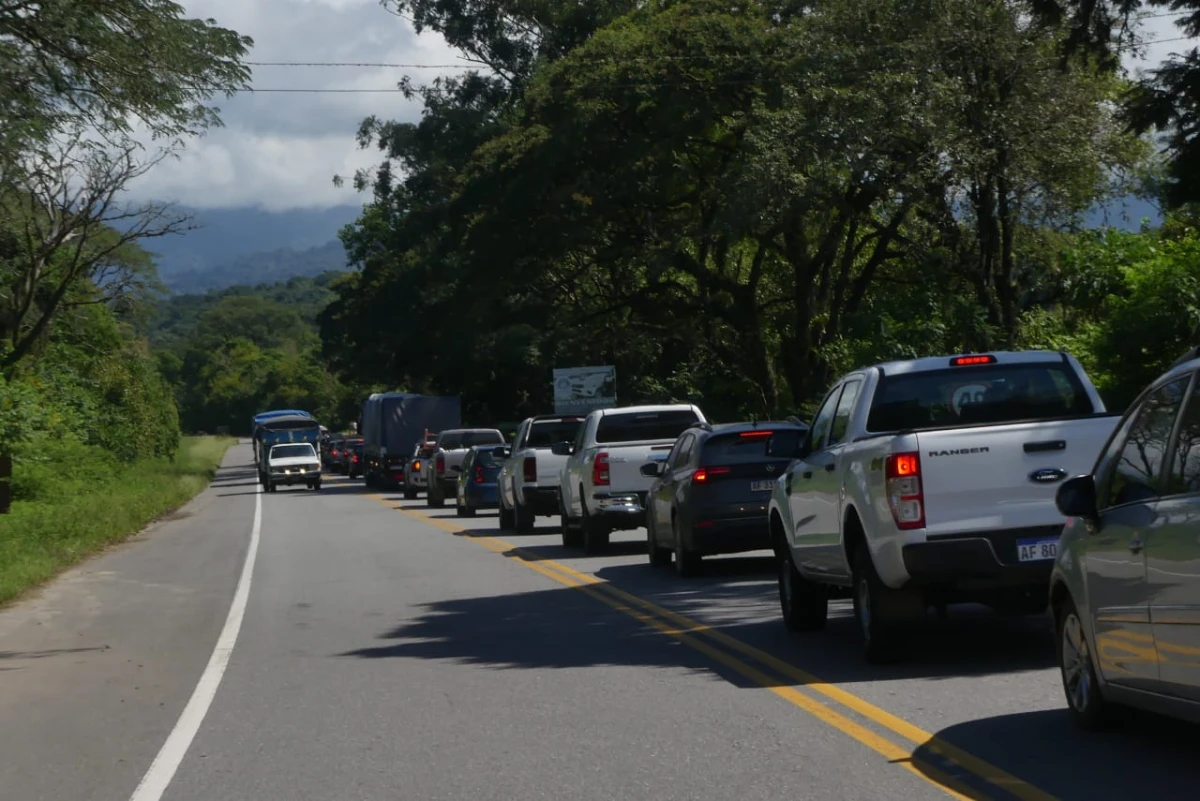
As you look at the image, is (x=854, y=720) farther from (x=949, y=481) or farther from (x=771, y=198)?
(x=771, y=198)

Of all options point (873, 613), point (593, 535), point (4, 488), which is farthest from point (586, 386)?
point (873, 613)

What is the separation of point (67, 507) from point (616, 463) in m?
14.0

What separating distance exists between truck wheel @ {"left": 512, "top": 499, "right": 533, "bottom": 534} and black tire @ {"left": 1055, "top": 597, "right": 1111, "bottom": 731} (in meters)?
20.0

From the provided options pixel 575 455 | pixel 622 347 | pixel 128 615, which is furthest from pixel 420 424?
pixel 128 615

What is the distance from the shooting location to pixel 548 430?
30.2 meters

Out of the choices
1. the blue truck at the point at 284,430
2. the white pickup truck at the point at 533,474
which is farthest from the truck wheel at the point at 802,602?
the blue truck at the point at 284,430

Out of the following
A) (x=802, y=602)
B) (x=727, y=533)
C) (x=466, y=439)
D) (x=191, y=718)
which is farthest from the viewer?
(x=466, y=439)

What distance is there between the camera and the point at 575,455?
23422mm

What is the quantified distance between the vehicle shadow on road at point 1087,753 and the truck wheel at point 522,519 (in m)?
19.7

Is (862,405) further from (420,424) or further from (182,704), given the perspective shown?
(420,424)

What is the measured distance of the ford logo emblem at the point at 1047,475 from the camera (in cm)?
1001

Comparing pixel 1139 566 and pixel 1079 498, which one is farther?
pixel 1079 498

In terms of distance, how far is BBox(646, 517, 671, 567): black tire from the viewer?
63.2ft

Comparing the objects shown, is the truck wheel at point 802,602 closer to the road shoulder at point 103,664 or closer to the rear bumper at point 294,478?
the road shoulder at point 103,664
